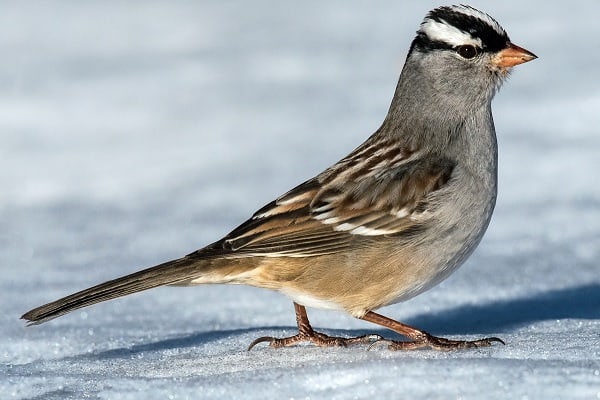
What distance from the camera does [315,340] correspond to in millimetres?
5574

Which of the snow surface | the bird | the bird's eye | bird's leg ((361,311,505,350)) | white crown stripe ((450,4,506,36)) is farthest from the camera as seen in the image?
the bird's eye

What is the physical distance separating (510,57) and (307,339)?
177 cm

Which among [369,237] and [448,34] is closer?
[369,237]

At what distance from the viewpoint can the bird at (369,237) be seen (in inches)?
212

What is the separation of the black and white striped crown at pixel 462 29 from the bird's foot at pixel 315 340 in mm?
1585

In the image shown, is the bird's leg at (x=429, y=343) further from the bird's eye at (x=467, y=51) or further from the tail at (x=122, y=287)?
the bird's eye at (x=467, y=51)

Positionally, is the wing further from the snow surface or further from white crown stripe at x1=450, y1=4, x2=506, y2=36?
white crown stripe at x1=450, y1=4, x2=506, y2=36

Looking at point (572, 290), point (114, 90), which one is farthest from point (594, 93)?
point (114, 90)

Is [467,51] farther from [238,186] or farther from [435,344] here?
[238,186]

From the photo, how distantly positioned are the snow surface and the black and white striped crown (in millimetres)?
1462

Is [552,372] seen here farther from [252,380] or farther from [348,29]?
[348,29]

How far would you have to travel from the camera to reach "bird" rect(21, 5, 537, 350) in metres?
5.38

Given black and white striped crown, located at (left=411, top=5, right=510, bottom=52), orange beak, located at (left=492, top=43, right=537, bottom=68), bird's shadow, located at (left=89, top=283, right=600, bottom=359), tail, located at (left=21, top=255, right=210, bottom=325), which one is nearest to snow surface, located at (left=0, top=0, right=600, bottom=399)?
bird's shadow, located at (left=89, top=283, right=600, bottom=359)

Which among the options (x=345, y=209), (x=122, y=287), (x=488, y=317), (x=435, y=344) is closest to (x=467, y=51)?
(x=345, y=209)
